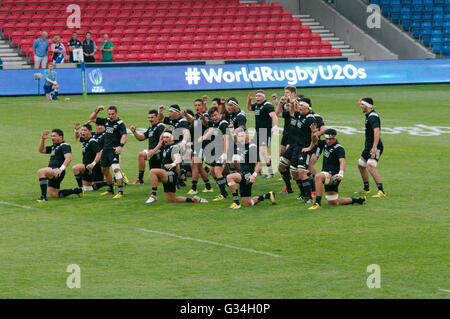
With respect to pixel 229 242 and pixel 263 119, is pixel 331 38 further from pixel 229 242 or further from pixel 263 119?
pixel 229 242

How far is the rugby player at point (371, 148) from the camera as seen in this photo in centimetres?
1630

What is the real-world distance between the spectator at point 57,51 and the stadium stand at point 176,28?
276cm

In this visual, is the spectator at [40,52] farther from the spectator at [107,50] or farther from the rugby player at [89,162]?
the rugby player at [89,162]

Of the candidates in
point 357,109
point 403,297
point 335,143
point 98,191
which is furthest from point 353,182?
point 357,109

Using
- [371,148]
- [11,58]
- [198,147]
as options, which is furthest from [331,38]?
[371,148]

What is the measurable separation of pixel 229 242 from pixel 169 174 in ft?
11.9

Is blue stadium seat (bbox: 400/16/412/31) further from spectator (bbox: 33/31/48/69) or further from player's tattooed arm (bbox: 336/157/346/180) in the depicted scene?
player's tattooed arm (bbox: 336/157/346/180)

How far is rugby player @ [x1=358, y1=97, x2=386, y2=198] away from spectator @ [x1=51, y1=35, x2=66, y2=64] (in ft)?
78.0

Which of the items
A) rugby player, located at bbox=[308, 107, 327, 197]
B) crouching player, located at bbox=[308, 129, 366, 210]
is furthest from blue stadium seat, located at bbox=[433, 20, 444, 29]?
crouching player, located at bbox=[308, 129, 366, 210]

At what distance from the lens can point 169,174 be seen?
15.7 metres

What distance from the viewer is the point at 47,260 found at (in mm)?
11430

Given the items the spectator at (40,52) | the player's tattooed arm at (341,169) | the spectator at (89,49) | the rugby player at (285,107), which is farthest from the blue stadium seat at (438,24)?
the player's tattooed arm at (341,169)

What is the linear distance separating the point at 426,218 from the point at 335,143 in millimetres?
2383

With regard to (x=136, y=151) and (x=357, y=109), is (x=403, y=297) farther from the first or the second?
(x=357, y=109)
